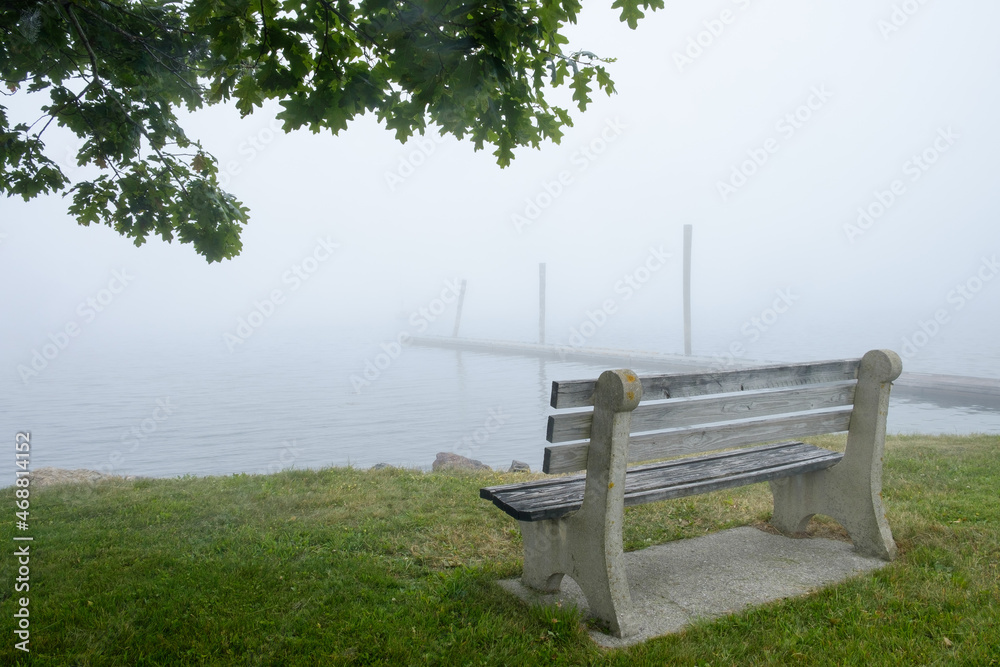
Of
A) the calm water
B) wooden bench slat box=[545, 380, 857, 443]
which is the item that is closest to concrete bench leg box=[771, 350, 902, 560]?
wooden bench slat box=[545, 380, 857, 443]

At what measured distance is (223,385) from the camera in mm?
32344

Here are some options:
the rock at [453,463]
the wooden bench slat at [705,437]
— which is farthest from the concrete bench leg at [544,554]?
the rock at [453,463]

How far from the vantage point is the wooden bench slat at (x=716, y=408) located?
271 cm

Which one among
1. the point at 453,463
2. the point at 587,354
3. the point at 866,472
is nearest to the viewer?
the point at 866,472

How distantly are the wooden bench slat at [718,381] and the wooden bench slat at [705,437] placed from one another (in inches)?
8.1

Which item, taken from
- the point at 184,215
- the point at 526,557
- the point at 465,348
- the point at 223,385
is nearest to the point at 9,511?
the point at 184,215

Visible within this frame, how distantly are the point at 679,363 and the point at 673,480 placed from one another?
28.9m

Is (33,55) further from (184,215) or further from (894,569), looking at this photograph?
(894,569)

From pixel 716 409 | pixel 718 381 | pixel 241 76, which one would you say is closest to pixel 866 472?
pixel 716 409

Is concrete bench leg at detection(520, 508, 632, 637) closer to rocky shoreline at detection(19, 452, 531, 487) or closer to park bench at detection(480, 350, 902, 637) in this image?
park bench at detection(480, 350, 902, 637)

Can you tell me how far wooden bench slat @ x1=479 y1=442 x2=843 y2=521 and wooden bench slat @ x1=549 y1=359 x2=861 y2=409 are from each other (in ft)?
1.57

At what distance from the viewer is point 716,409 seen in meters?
3.08

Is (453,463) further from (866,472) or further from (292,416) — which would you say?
(292,416)

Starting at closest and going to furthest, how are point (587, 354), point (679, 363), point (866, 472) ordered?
point (866, 472) < point (679, 363) < point (587, 354)
